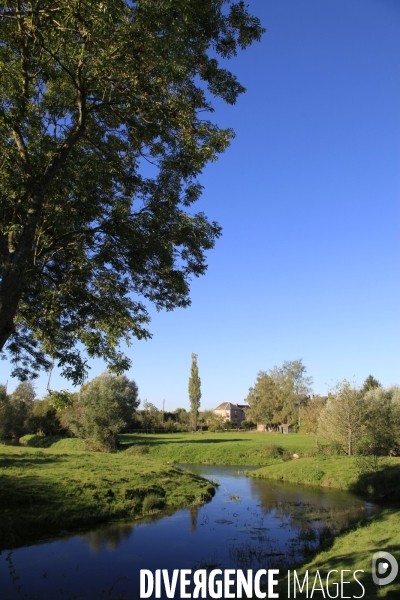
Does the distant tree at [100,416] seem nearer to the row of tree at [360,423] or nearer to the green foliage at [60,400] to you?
the row of tree at [360,423]

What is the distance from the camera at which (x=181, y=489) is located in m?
26.5

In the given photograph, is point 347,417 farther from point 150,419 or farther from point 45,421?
point 150,419

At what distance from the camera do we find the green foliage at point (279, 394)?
78.9m

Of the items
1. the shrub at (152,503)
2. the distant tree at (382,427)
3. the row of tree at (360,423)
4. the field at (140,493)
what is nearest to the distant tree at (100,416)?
the field at (140,493)

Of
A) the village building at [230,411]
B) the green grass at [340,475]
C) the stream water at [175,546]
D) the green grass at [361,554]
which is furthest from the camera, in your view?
the village building at [230,411]

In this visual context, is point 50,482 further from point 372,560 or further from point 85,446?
point 85,446

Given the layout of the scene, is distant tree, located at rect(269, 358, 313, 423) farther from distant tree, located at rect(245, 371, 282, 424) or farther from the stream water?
the stream water

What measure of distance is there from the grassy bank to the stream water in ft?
3.33

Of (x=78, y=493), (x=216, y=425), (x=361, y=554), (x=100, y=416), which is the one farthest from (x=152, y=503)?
(x=216, y=425)

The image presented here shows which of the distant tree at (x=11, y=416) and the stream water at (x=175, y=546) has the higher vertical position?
the distant tree at (x=11, y=416)

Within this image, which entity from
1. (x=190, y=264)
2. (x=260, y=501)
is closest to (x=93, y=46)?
(x=190, y=264)

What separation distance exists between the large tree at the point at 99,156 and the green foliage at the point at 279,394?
7139 centimetres

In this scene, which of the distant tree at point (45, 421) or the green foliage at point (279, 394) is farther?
the green foliage at point (279, 394)

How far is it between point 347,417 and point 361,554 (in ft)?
85.0
